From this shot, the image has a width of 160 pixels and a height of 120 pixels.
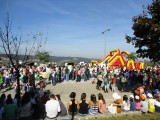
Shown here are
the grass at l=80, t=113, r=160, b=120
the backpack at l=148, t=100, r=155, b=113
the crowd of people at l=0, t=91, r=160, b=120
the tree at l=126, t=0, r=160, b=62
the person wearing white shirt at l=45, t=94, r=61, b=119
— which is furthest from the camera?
the tree at l=126, t=0, r=160, b=62

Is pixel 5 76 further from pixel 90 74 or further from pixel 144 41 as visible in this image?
pixel 144 41

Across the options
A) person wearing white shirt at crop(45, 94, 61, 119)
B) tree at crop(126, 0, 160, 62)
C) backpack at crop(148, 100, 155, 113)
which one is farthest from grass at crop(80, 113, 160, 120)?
tree at crop(126, 0, 160, 62)

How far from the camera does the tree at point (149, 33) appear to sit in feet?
43.9

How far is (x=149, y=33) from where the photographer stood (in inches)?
535

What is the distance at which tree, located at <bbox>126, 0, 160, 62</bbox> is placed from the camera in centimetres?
1339

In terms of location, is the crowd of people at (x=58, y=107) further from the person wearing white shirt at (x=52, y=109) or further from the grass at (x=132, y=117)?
the grass at (x=132, y=117)

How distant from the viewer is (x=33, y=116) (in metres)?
8.19

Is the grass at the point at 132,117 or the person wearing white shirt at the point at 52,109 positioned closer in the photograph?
the person wearing white shirt at the point at 52,109

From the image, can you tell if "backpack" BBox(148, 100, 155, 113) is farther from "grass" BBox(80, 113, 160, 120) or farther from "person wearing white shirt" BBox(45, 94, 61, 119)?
"person wearing white shirt" BBox(45, 94, 61, 119)

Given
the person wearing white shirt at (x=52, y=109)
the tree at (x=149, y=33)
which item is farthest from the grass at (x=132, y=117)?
the tree at (x=149, y=33)

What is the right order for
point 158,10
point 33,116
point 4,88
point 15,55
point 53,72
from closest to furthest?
point 33,116 → point 15,55 → point 158,10 → point 4,88 → point 53,72

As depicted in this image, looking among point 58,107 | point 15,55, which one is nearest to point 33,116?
point 58,107

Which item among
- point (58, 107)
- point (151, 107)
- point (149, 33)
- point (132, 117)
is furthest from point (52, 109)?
point (149, 33)

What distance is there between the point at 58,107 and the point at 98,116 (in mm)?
1830
